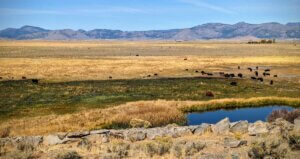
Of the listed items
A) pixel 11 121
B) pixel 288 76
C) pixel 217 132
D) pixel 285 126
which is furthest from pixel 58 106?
pixel 288 76

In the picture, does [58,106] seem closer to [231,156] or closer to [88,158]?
[88,158]

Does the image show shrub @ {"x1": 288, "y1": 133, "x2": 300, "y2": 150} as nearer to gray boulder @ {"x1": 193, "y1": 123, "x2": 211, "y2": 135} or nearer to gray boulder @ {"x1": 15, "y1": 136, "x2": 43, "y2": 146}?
gray boulder @ {"x1": 193, "y1": 123, "x2": 211, "y2": 135}

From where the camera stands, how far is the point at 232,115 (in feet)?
132

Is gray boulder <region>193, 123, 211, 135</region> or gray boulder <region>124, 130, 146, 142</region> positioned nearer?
gray boulder <region>124, 130, 146, 142</region>

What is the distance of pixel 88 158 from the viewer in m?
17.6

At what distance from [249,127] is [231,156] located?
6.33 metres

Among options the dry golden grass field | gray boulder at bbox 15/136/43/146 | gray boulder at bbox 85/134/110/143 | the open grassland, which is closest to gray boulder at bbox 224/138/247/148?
gray boulder at bbox 85/134/110/143

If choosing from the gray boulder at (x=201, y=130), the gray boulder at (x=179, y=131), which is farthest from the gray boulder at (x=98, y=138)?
the gray boulder at (x=201, y=130)

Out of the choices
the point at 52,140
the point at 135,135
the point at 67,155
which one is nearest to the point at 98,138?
the point at 135,135

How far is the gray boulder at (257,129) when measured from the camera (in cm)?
2204

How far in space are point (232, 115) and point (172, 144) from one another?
73.7 ft

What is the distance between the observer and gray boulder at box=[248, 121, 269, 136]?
868 inches

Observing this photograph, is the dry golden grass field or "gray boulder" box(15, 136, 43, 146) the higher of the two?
"gray boulder" box(15, 136, 43, 146)

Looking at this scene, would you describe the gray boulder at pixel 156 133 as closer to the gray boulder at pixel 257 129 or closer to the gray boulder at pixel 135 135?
the gray boulder at pixel 135 135
